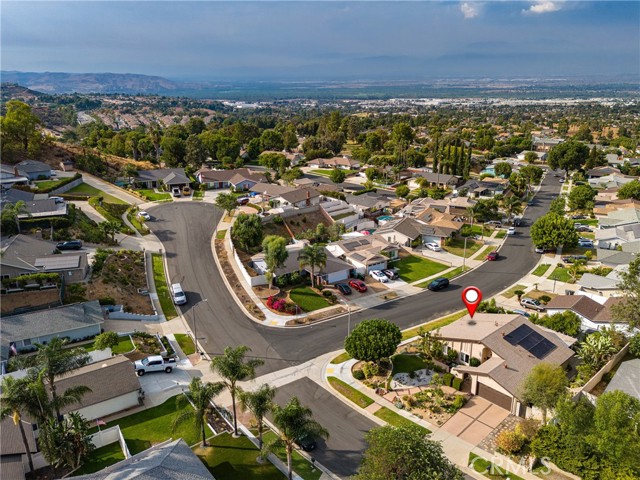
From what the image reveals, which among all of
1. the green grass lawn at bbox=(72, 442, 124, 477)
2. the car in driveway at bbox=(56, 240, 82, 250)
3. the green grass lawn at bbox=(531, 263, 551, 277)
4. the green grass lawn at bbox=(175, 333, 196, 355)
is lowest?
the green grass lawn at bbox=(72, 442, 124, 477)

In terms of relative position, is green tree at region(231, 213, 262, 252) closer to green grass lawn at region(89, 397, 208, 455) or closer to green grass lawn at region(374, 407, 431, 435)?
green grass lawn at region(89, 397, 208, 455)

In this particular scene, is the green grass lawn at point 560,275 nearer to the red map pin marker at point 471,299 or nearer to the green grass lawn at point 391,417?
the red map pin marker at point 471,299

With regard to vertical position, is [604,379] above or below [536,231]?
below

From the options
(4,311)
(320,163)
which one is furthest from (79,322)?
(320,163)

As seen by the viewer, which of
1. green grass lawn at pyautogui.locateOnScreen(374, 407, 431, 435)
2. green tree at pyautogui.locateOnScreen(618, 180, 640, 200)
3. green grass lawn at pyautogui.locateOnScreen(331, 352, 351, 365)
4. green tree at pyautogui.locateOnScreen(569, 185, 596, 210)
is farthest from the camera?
green tree at pyautogui.locateOnScreen(618, 180, 640, 200)

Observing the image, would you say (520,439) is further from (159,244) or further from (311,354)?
(159,244)

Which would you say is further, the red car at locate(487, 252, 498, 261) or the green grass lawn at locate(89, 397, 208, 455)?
the red car at locate(487, 252, 498, 261)

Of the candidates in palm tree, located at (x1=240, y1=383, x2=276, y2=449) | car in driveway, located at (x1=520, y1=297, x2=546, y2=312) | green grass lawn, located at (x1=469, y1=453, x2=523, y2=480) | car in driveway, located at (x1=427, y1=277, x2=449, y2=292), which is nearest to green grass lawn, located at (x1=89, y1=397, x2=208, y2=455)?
palm tree, located at (x1=240, y1=383, x2=276, y2=449)
